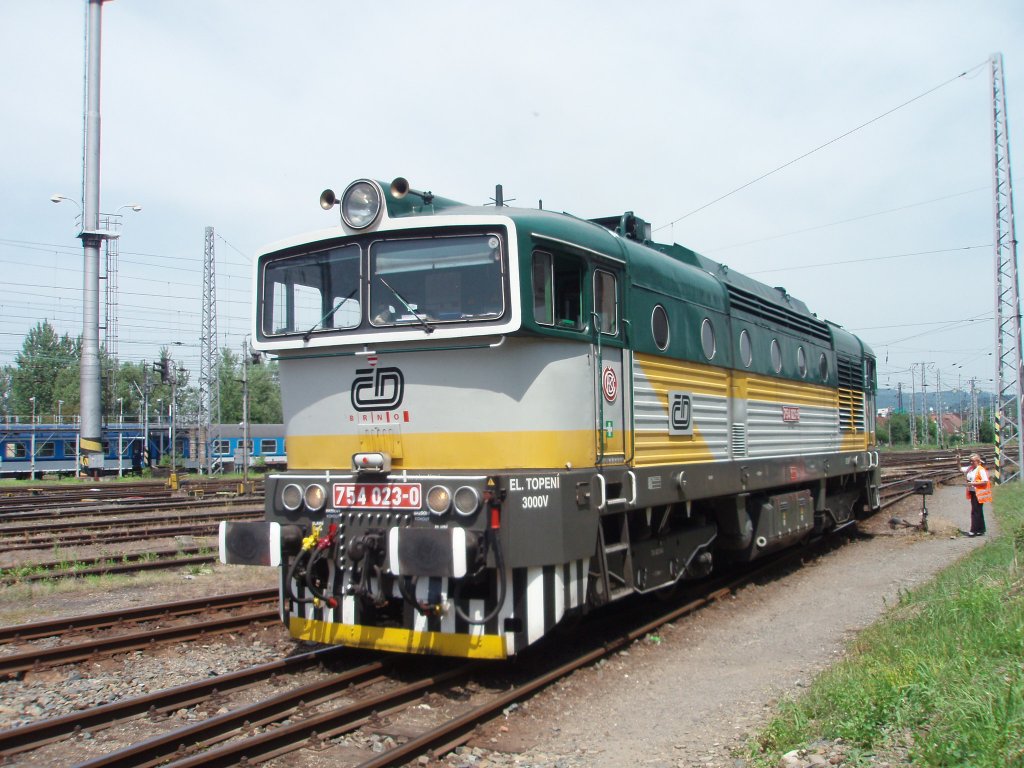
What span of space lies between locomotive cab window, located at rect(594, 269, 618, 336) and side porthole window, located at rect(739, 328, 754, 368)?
3470 millimetres

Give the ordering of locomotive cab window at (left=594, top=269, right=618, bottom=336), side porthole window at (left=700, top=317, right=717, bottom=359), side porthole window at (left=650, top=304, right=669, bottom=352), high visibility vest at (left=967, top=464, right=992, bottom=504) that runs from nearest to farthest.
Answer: locomotive cab window at (left=594, top=269, right=618, bottom=336), side porthole window at (left=650, top=304, right=669, bottom=352), side porthole window at (left=700, top=317, right=717, bottom=359), high visibility vest at (left=967, top=464, right=992, bottom=504)

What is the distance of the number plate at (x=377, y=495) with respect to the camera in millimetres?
6539

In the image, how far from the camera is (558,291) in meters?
7.03

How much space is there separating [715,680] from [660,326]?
321 cm

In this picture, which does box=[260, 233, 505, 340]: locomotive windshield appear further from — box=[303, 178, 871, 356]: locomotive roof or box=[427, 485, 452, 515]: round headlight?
box=[427, 485, 452, 515]: round headlight

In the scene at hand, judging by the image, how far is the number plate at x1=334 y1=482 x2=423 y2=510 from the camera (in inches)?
257

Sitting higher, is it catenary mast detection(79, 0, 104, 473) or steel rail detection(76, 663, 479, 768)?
catenary mast detection(79, 0, 104, 473)

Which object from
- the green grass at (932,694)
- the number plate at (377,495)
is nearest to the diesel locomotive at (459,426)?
the number plate at (377,495)

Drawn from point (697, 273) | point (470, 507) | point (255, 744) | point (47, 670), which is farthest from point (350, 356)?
point (697, 273)

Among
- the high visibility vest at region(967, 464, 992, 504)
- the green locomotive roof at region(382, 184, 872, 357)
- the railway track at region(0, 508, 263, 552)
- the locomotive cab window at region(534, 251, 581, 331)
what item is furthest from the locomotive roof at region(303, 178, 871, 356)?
the railway track at region(0, 508, 263, 552)

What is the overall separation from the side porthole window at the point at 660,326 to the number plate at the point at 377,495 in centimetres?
292

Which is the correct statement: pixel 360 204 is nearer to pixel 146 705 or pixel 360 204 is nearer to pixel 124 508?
pixel 146 705

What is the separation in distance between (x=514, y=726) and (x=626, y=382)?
9.84 ft

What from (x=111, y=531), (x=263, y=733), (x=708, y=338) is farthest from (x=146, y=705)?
(x=111, y=531)
